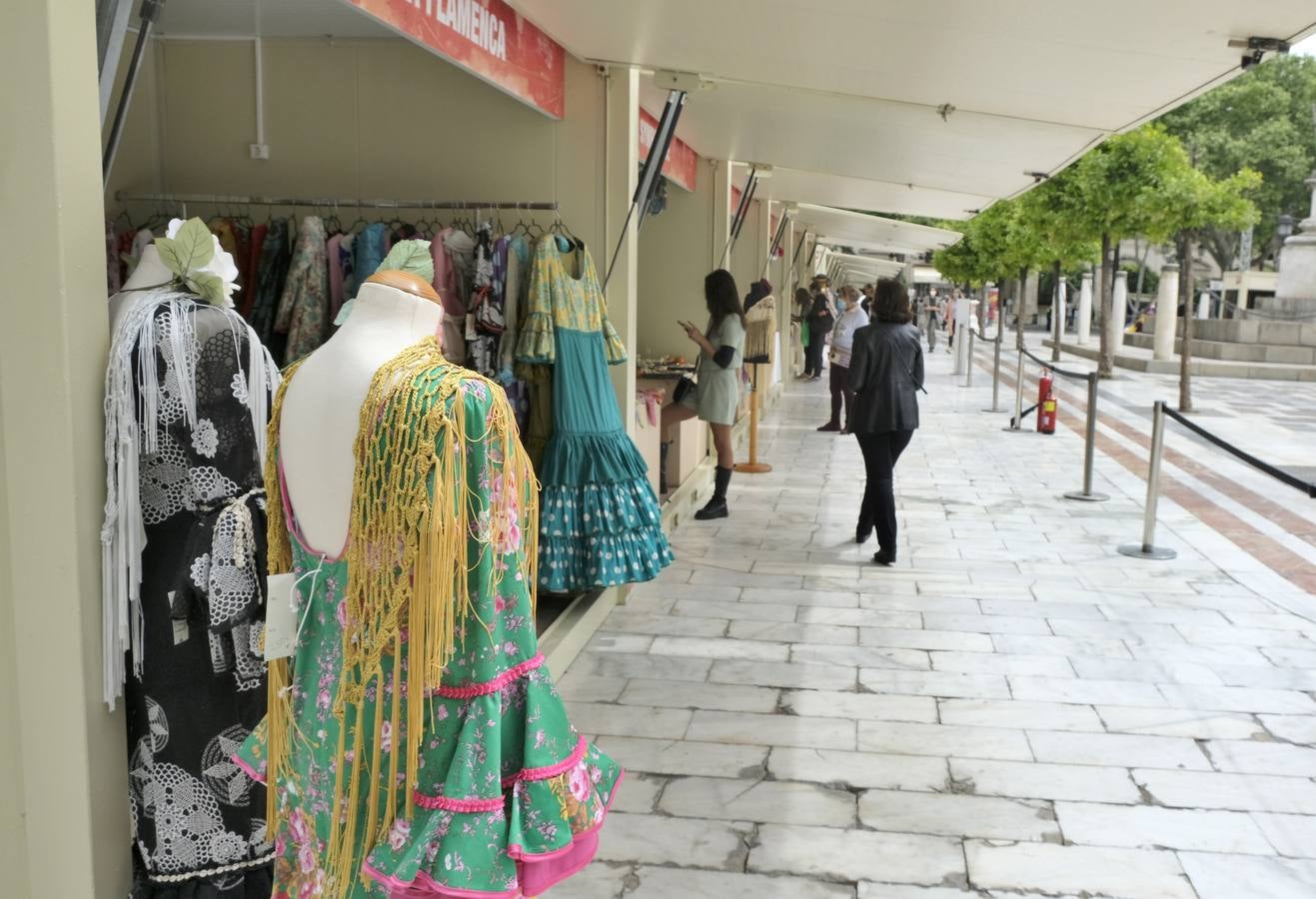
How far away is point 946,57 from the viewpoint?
14.0ft

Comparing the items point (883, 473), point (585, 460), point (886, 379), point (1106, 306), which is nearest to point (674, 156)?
point (886, 379)

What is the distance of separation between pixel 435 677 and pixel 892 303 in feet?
16.5

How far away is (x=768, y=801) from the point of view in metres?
3.46

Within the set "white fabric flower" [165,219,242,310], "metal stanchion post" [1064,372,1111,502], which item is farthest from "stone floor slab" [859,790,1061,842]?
"metal stanchion post" [1064,372,1111,502]

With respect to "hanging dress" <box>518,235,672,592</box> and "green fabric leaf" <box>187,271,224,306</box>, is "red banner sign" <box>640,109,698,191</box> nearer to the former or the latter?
"hanging dress" <box>518,235,672,592</box>

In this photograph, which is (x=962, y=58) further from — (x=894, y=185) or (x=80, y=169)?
(x=894, y=185)

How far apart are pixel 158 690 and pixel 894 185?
9089mm

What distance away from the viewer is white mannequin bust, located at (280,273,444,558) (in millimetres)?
1882

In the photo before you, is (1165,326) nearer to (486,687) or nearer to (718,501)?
(718,501)

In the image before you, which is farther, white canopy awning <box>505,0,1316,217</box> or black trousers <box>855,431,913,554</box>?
black trousers <box>855,431,913,554</box>

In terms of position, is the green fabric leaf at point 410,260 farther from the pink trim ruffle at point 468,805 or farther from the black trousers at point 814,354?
the black trousers at point 814,354

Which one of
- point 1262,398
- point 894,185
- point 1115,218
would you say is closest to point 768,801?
point 894,185

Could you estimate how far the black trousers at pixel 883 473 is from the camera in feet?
20.6

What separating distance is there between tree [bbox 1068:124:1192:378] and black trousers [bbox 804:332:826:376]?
14.1 feet
